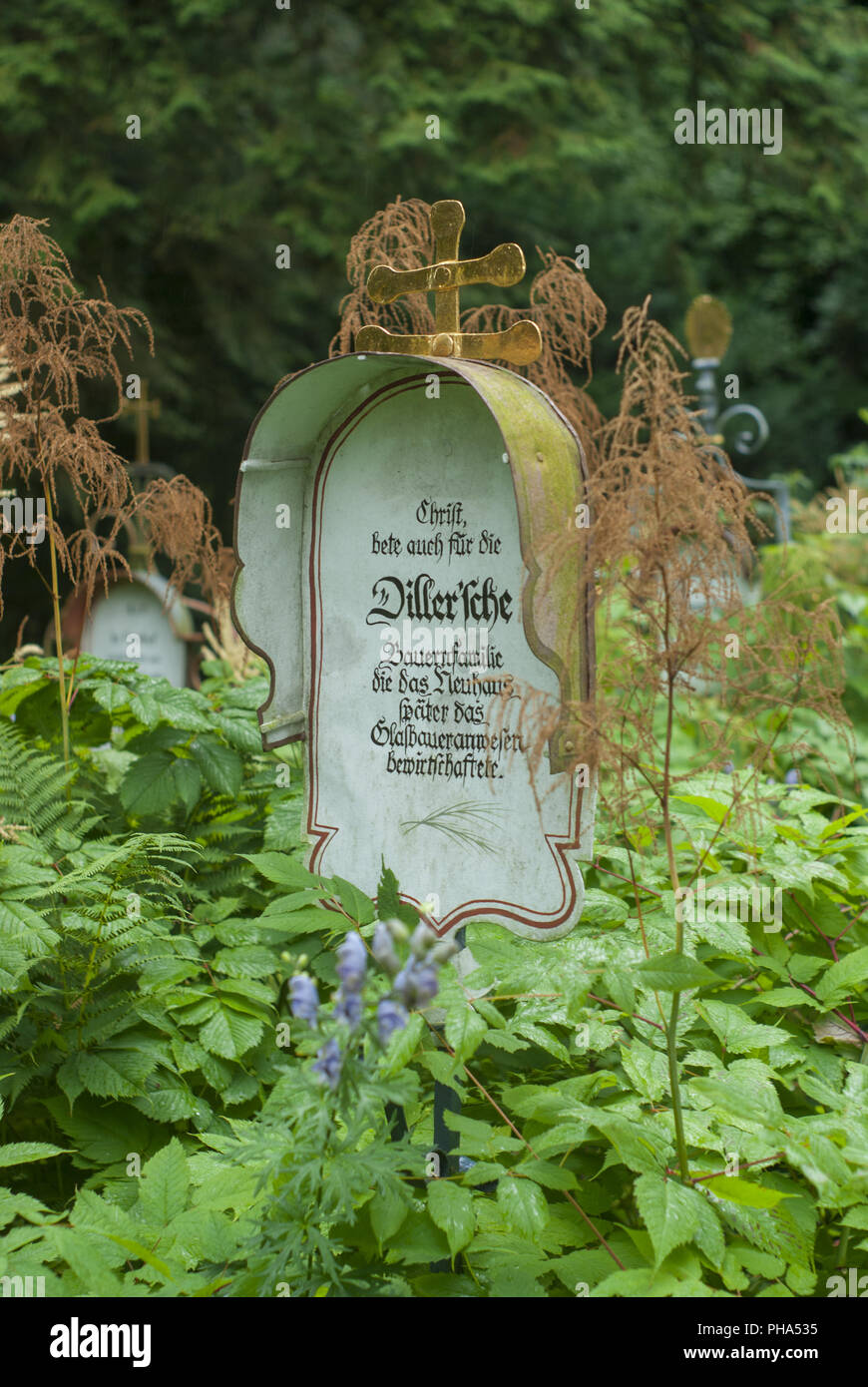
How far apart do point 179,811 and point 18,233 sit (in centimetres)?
121

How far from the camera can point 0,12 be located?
781cm

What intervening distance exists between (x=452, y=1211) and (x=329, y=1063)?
1.05ft

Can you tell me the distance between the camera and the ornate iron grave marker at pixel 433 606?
62.8 inches

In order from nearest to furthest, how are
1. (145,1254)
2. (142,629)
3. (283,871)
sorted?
(145,1254) < (283,871) < (142,629)

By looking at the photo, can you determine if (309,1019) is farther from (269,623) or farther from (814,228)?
(814,228)

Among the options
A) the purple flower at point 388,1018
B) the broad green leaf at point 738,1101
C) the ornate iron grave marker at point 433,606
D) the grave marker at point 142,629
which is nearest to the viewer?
the purple flower at point 388,1018

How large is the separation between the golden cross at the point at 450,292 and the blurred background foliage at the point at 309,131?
5991mm

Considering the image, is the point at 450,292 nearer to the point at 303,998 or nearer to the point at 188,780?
the point at 188,780

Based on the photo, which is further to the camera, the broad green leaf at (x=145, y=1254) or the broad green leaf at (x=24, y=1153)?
the broad green leaf at (x=24, y=1153)

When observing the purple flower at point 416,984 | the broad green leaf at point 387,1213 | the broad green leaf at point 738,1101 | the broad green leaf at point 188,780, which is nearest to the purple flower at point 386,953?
the purple flower at point 416,984

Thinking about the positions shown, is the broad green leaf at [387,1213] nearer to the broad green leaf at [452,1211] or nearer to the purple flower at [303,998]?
the broad green leaf at [452,1211]

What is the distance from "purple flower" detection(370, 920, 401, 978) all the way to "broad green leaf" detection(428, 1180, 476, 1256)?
1.09ft

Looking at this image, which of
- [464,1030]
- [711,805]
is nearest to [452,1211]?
[464,1030]

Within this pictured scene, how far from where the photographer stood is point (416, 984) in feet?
3.97
